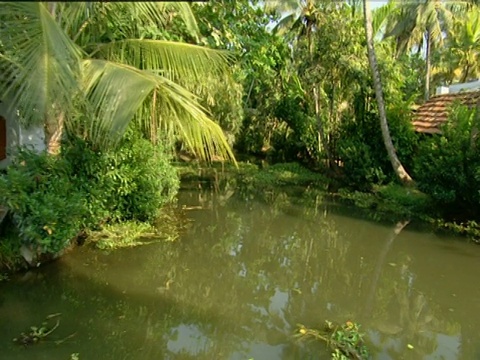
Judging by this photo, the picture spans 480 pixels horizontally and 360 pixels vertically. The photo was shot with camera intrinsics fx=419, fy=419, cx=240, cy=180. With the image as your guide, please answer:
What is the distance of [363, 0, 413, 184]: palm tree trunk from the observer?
12.1 meters

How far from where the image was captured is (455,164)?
32.2 ft

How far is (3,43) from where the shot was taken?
4.39 metres

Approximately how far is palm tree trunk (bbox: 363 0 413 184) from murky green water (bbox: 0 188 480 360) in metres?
3.58

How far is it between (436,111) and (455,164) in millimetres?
5039

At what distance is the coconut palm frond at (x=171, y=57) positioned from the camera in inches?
219

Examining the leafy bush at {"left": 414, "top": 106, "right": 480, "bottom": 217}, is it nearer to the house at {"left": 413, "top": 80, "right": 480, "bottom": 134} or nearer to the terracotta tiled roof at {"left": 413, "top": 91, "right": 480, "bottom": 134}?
the house at {"left": 413, "top": 80, "right": 480, "bottom": 134}

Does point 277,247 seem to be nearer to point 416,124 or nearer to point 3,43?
point 3,43

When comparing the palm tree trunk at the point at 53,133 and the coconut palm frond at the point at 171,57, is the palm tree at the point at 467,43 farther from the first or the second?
the palm tree trunk at the point at 53,133

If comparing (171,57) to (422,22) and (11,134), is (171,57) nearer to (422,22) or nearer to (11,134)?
(11,134)

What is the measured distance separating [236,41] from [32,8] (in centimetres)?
539

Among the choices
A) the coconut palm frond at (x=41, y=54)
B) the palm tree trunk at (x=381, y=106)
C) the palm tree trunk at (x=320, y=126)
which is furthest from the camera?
the palm tree trunk at (x=320, y=126)

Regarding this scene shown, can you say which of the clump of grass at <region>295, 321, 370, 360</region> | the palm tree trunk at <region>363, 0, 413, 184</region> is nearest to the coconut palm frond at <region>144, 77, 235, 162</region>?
the clump of grass at <region>295, 321, 370, 360</region>

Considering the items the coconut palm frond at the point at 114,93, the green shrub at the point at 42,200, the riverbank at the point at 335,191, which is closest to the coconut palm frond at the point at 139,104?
the coconut palm frond at the point at 114,93

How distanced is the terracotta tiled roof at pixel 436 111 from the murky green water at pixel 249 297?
5107 mm
